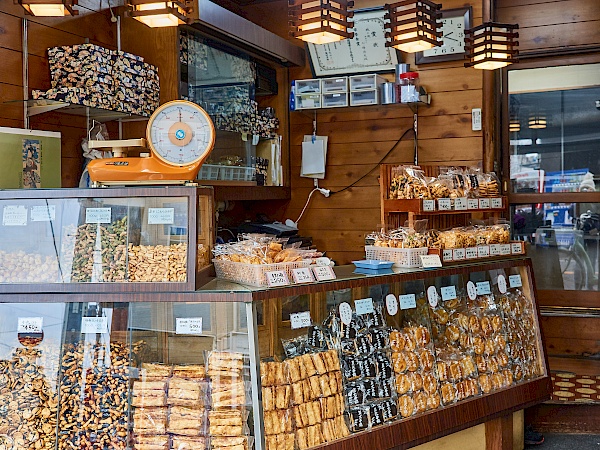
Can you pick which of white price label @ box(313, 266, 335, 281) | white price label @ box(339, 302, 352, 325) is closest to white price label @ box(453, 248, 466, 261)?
white price label @ box(339, 302, 352, 325)

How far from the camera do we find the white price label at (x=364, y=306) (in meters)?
3.09

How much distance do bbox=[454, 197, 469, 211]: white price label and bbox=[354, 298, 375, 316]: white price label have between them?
3.16ft

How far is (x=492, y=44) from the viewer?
3797mm

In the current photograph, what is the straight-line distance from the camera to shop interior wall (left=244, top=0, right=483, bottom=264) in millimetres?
5039

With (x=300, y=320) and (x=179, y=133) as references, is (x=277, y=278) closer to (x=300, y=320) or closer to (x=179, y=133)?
(x=300, y=320)

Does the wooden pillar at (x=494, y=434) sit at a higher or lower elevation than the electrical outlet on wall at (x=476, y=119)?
lower

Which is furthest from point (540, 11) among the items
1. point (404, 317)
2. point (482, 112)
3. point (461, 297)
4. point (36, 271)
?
point (36, 271)

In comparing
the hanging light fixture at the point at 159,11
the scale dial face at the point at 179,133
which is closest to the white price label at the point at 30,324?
the scale dial face at the point at 179,133

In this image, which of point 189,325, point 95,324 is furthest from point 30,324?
point 189,325

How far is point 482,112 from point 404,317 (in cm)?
223

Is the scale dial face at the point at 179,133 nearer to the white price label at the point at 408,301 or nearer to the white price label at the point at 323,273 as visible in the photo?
the white price label at the point at 323,273

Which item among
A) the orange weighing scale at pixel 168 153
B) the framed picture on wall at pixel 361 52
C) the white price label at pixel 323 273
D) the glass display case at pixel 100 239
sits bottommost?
the white price label at pixel 323 273

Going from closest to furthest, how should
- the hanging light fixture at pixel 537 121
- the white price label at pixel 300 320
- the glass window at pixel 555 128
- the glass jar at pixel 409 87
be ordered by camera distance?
1. the white price label at pixel 300 320
2. the glass jar at pixel 409 87
3. the glass window at pixel 555 128
4. the hanging light fixture at pixel 537 121

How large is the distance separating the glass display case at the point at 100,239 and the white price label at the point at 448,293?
4.52 feet
